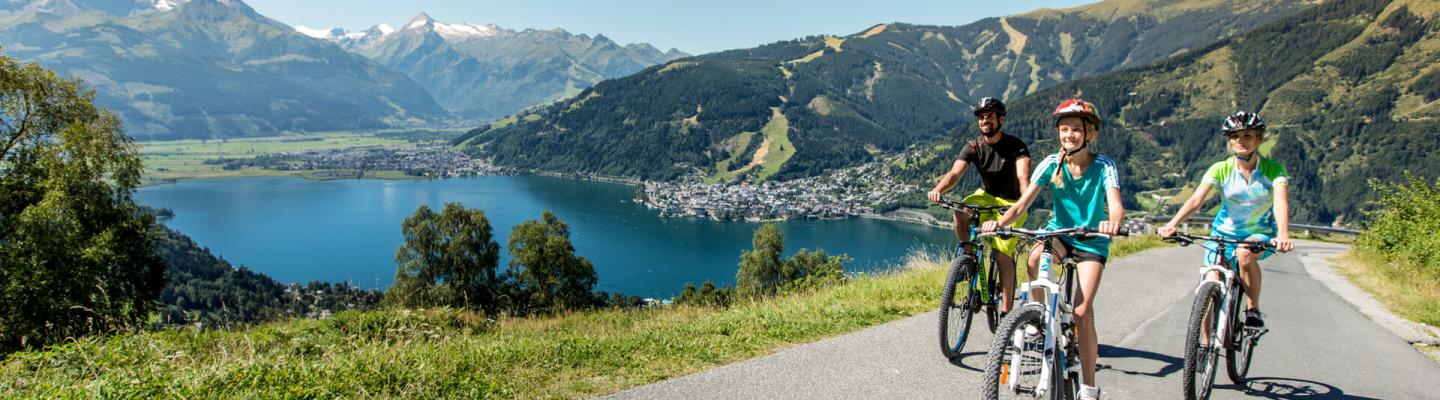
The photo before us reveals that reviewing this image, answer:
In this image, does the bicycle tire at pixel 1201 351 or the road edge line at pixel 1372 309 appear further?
the road edge line at pixel 1372 309

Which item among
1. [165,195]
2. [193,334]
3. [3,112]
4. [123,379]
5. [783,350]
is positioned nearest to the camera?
[123,379]

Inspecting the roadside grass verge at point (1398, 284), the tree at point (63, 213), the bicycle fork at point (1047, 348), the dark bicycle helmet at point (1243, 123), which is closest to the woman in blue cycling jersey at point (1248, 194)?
the dark bicycle helmet at point (1243, 123)

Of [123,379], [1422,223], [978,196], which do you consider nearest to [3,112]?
[123,379]

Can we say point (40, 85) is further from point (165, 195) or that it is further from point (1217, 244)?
point (165, 195)

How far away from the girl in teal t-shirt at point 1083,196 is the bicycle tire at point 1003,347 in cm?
49

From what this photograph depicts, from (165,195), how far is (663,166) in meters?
112

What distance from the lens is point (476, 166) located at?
653 ft

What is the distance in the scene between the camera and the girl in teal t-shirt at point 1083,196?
4.05 meters

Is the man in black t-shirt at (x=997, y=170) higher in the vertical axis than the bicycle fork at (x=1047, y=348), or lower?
higher

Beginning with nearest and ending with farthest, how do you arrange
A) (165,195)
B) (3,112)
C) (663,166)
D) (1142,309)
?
1. (1142,309)
2. (3,112)
3. (165,195)
4. (663,166)

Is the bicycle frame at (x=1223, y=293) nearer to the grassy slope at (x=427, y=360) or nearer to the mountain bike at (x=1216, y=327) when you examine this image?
the mountain bike at (x=1216, y=327)

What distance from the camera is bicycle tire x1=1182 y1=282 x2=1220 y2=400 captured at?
4391mm

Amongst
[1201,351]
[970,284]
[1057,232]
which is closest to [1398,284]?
[1201,351]

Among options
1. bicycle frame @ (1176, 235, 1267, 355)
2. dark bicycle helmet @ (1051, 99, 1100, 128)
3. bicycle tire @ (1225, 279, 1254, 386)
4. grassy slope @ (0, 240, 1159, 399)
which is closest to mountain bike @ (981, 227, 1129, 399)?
dark bicycle helmet @ (1051, 99, 1100, 128)
